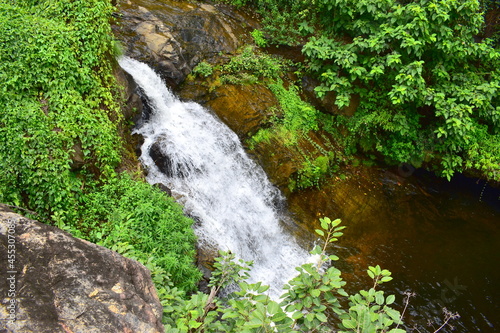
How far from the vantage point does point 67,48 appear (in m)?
5.57

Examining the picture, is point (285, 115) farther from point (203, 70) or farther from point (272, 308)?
point (272, 308)

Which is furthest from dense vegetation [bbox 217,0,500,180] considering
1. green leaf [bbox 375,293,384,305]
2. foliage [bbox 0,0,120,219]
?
green leaf [bbox 375,293,384,305]

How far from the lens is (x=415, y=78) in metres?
7.73

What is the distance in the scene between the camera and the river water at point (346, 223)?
6.80m

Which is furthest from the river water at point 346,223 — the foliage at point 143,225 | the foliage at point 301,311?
the foliage at point 301,311

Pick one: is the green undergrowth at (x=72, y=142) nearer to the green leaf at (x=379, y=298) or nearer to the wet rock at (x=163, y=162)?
the wet rock at (x=163, y=162)

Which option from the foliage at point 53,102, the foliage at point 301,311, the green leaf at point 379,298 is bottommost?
the foliage at point 53,102

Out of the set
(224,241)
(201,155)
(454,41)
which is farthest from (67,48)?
(454,41)

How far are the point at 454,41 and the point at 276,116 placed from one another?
179 inches

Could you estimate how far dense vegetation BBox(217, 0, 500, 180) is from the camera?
305 inches

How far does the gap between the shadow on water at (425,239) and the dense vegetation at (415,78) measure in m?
0.95

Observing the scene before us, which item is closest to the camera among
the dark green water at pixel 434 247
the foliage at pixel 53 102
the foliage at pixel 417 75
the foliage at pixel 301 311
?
the foliage at pixel 301 311

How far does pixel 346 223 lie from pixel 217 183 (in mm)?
3279

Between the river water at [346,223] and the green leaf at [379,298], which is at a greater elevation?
the green leaf at [379,298]
